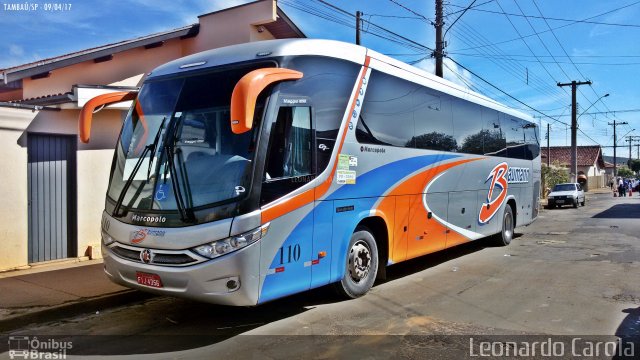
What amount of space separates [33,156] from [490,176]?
964 centimetres

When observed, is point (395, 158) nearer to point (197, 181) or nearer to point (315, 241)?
point (315, 241)

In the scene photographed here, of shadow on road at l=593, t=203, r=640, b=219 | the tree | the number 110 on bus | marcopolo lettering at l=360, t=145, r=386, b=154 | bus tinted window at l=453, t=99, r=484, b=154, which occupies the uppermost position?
bus tinted window at l=453, t=99, r=484, b=154

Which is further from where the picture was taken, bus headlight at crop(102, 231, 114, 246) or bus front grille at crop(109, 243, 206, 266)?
bus headlight at crop(102, 231, 114, 246)

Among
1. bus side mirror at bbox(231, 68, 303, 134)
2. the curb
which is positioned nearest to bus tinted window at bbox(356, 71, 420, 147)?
bus side mirror at bbox(231, 68, 303, 134)

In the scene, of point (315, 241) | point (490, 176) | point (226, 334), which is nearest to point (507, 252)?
point (490, 176)

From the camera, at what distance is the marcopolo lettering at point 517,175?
12944mm

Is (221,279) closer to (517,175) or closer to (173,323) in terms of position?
(173,323)

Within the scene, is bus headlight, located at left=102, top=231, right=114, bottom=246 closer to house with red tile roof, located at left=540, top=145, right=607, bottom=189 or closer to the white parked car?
the white parked car

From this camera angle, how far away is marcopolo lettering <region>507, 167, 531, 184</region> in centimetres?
1294

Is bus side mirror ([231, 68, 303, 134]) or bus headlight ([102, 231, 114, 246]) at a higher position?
bus side mirror ([231, 68, 303, 134])

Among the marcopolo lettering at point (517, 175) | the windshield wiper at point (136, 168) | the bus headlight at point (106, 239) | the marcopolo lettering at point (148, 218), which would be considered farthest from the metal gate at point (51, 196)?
the marcopolo lettering at point (517, 175)

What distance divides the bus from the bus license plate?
0.5 inches

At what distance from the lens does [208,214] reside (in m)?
5.06

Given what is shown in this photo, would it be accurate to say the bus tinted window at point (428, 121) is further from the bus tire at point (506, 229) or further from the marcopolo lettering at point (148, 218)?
the marcopolo lettering at point (148, 218)
